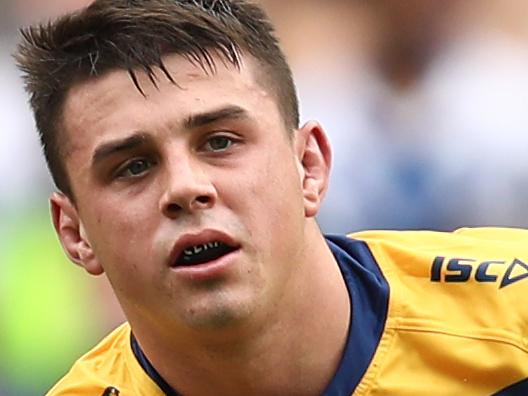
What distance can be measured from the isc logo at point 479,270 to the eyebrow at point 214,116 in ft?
1.34

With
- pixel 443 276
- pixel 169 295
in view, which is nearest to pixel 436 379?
pixel 443 276

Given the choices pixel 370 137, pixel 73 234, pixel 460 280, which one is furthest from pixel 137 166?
pixel 370 137

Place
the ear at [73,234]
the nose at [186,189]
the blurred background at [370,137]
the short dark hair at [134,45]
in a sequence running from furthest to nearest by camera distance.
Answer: the blurred background at [370,137] → the ear at [73,234] → the short dark hair at [134,45] → the nose at [186,189]

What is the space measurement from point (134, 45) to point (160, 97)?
0.35 ft

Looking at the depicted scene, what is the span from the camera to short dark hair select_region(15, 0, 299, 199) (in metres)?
1.59

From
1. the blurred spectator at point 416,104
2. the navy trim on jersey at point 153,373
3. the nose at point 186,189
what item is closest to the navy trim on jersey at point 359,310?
the navy trim on jersey at point 153,373

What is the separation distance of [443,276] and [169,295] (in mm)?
457

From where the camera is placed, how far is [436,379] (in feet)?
5.38

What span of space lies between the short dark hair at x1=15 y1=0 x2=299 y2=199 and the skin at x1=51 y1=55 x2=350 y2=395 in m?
0.02

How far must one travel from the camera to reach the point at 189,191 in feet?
4.71

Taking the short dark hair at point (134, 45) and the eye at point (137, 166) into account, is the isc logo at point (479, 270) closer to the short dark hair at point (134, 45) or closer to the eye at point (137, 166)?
the short dark hair at point (134, 45)

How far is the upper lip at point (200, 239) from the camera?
1441 mm

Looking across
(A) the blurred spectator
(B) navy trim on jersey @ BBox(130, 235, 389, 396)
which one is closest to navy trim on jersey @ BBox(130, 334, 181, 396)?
(B) navy trim on jersey @ BBox(130, 235, 389, 396)

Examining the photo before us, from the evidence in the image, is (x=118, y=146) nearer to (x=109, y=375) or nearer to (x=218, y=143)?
(x=218, y=143)
